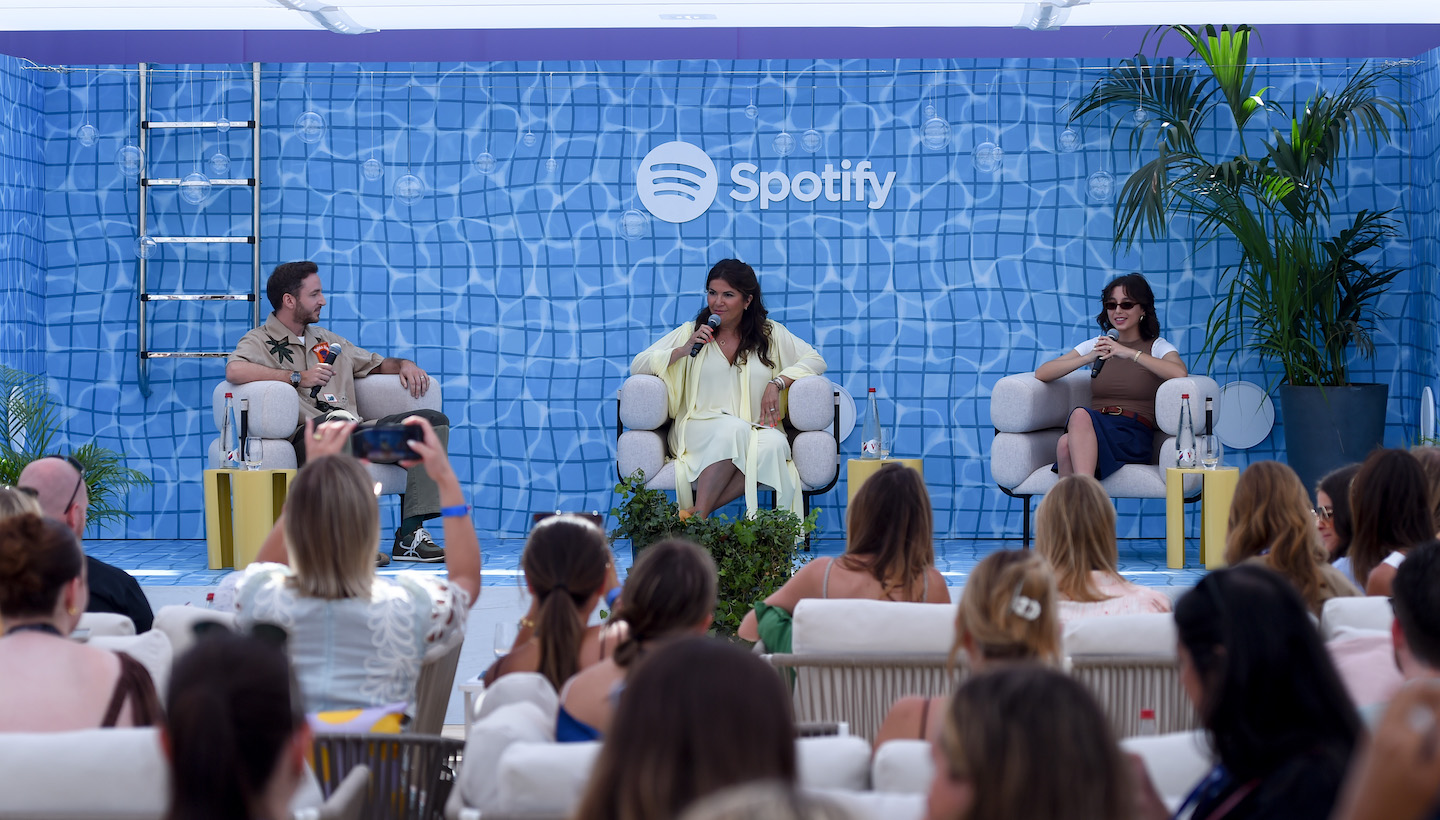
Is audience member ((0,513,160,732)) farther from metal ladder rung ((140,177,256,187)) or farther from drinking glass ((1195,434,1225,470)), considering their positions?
metal ladder rung ((140,177,256,187))

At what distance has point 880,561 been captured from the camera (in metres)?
2.83

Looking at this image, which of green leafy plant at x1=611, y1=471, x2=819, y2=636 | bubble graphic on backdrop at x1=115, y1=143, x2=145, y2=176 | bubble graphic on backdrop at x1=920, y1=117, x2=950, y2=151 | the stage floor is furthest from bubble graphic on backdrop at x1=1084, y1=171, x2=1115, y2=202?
bubble graphic on backdrop at x1=115, y1=143, x2=145, y2=176

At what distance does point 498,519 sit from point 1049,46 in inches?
147

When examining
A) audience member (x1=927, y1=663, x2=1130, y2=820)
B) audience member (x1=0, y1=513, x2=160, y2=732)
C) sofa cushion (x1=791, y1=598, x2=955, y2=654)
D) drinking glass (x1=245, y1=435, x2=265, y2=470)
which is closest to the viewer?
audience member (x1=927, y1=663, x2=1130, y2=820)

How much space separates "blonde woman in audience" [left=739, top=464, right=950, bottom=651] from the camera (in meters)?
2.81

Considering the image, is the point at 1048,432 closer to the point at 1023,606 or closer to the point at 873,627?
the point at 873,627

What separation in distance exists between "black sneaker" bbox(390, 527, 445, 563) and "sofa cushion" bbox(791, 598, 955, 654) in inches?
149

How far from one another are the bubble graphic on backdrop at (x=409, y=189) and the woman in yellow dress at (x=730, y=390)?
A: 1459 mm

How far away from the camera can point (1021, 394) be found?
5.98 metres

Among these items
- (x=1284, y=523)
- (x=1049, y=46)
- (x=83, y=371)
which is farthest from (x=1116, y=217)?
(x=83, y=371)

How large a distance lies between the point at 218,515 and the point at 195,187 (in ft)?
5.40

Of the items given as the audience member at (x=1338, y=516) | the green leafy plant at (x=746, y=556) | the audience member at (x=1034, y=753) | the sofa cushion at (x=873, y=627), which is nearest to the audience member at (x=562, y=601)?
the sofa cushion at (x=873, y=627)

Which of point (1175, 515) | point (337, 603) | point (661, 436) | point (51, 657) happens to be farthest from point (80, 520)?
point (1175, 515)

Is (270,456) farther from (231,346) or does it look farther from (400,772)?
(400,772)
